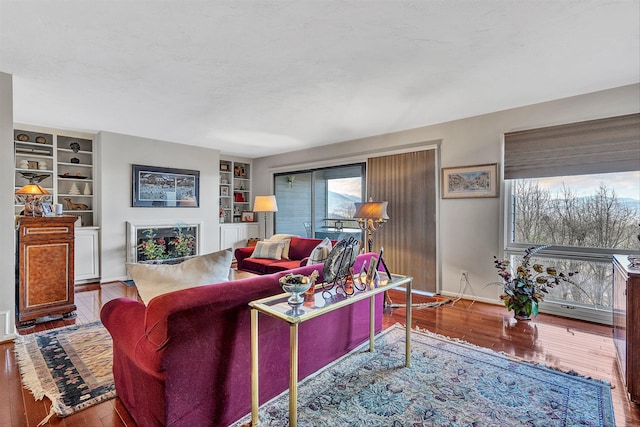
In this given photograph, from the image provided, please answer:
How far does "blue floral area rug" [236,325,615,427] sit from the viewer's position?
1.72 m

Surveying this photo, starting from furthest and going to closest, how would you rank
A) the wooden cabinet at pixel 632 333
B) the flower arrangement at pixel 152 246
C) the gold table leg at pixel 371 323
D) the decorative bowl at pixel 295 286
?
the flower arrangement at pixel 152 246
the gold table leg at pixel 371 323
the wooden cabinet at pixel 632 333
the decorative bowl at pixel 295 286

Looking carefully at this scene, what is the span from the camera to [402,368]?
227 cm

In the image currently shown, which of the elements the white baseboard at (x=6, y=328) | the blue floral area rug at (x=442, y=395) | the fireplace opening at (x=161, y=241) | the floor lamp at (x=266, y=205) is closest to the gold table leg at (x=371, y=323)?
the blue floral area rug at (x=442, y=395)

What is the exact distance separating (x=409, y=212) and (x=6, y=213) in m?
4.53

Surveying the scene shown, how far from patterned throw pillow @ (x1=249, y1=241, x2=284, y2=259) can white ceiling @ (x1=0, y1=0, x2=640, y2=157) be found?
1.96 meters

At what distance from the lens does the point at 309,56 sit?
2.42m

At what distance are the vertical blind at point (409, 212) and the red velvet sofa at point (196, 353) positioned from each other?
9.25ft

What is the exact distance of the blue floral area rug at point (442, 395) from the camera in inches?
67.9

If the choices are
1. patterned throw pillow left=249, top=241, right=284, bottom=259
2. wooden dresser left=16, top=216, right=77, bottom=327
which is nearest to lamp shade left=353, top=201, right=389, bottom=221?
patterned throw pillow left=249, top=241, right=284, bottom=259

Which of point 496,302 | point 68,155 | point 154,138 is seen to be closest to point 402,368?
point 496,302

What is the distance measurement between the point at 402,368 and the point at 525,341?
1.36 m

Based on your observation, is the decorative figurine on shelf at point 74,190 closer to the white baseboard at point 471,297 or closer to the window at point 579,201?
the white baseboard at point 471,297

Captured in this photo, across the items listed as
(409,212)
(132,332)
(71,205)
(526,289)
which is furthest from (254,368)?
(71,205)

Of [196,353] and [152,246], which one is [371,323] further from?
[152,246]
